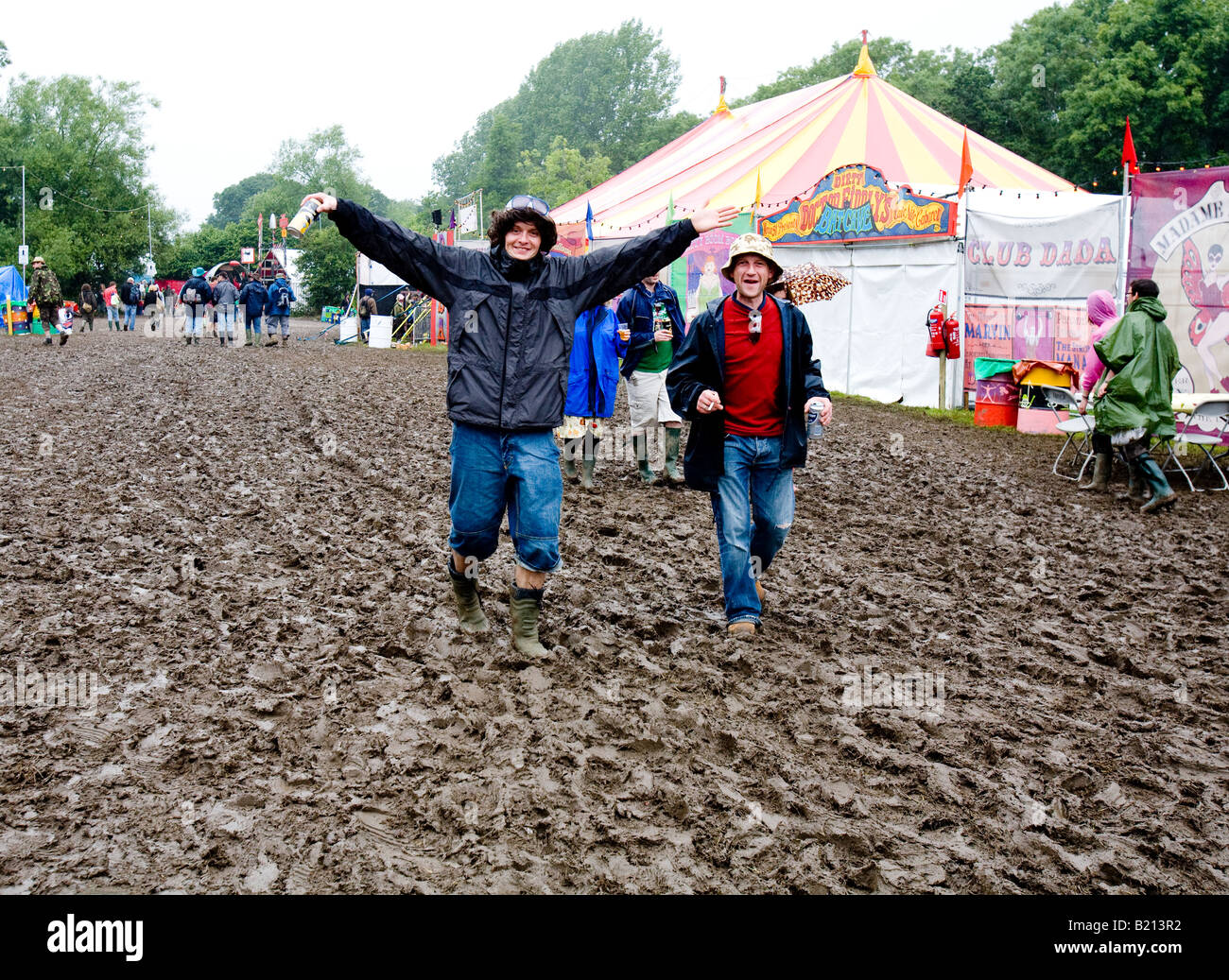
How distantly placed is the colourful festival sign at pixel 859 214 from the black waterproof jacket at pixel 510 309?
11.9 meters

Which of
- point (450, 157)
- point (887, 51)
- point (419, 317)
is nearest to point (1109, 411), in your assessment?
point (419, 317)

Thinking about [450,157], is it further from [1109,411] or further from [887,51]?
[1109,411]

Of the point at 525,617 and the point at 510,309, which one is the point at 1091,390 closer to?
the point at 525,617

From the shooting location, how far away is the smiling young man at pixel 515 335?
479cm

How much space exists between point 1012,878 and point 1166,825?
2.36 ft

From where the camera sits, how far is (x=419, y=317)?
34.5 metres

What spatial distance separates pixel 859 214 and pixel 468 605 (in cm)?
1349

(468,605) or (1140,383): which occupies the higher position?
(1140,383)

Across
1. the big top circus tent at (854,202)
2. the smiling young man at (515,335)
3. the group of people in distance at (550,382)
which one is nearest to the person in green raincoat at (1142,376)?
the group of people in distance at (550,382)

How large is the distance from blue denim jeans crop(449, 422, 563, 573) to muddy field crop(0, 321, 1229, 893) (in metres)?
0.53

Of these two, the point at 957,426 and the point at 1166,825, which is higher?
the point at 957,426

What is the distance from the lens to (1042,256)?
1431 centimetres

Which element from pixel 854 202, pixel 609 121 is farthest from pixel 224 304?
pixel 609 121

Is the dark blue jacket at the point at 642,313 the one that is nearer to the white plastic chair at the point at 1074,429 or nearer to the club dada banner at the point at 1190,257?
the white plastic chair at the point at 1074,429
